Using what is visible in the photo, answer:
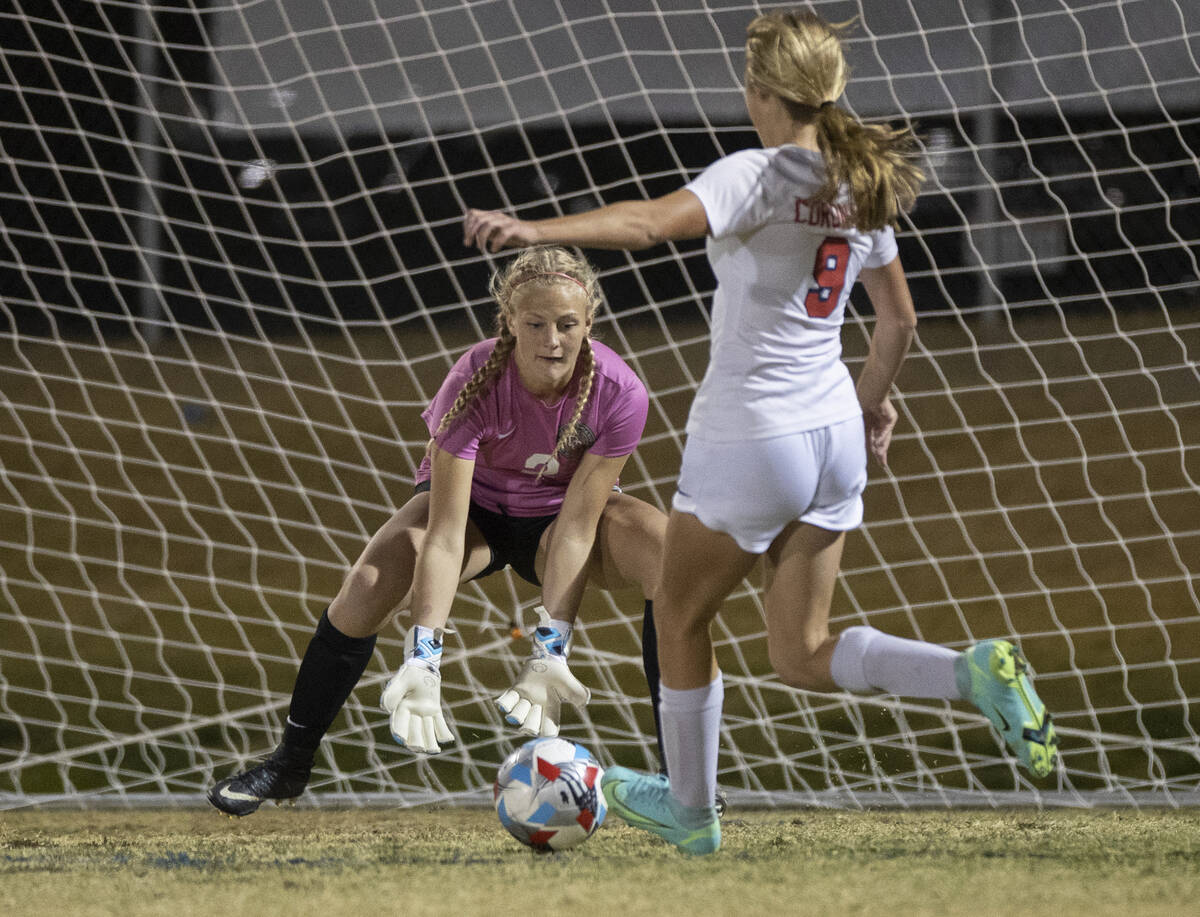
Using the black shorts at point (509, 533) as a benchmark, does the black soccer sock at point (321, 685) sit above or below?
below

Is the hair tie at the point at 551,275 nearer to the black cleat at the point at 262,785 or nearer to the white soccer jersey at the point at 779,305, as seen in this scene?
the white soccer jersey at the point at 779,305

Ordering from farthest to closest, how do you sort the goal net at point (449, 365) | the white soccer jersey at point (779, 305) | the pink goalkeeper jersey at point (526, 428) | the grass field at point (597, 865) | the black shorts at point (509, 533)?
the goal net at point (449, 365) < the black shorts at point (509, 533) < the pink goalkeeper jersey at point (526, 428) < the grass field at point (597, 865) < the white soccer jersey at point (779, 305)

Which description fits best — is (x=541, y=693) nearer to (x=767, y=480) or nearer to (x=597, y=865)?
(x=597, y=865)

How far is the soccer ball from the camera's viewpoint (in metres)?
2.45

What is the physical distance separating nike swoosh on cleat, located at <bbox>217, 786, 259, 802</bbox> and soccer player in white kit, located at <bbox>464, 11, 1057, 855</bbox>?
3.31ft

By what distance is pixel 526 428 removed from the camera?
9.00 feet

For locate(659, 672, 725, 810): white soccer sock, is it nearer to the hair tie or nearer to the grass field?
the grass field

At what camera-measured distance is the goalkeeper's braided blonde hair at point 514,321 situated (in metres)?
2.61

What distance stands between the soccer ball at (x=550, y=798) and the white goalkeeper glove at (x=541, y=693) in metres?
0.05

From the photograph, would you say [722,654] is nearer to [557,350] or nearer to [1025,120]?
[557,350]

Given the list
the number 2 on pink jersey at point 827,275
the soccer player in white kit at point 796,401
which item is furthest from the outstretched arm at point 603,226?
the number 2 on pink jersey at point 827,275

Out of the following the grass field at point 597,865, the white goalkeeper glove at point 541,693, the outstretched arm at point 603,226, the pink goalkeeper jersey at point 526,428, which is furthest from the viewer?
the pink goalkeeper jersey at point 526,428

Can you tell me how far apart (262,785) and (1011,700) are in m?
1.48

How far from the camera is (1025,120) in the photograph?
12.5 m
